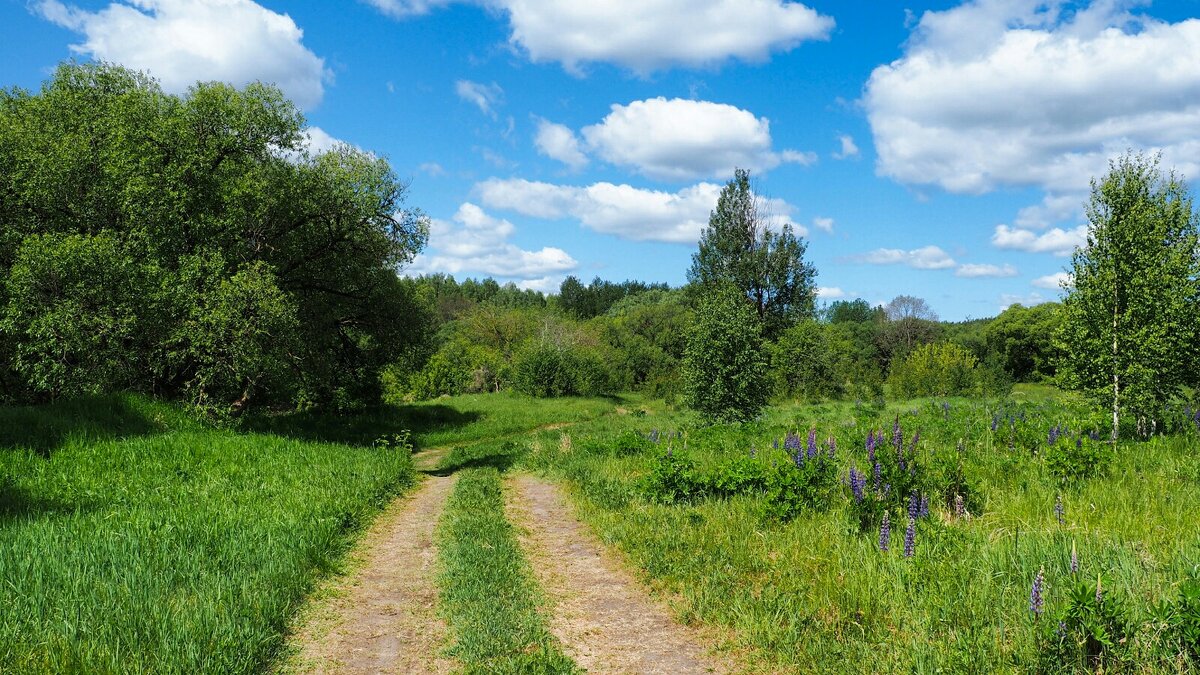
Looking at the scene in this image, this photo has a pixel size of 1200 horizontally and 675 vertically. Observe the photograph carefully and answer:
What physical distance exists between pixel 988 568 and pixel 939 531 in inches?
40.1

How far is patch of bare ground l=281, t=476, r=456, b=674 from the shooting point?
16.9 ft

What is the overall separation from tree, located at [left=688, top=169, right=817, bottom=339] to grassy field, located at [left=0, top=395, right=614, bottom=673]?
98.0ft

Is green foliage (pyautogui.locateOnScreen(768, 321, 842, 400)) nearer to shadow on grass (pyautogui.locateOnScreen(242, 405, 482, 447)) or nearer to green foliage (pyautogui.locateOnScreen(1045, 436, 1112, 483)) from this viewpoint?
shadow on grass (pyautogui.locateOnScreen(242, 405, 482, 447))

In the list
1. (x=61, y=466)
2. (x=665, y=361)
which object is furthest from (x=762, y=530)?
(x=665, y=361)

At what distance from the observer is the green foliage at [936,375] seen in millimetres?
44500

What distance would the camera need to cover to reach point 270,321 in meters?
16.7

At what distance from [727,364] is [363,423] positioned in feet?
45.9

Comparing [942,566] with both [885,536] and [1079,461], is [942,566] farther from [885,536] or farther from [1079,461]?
[1079,461]

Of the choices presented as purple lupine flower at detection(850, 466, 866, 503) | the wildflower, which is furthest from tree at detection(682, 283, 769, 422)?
the wildflower

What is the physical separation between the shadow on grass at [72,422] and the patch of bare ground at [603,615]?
961 centimetres

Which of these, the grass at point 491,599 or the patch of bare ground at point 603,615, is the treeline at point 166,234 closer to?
the grass at point 491,599

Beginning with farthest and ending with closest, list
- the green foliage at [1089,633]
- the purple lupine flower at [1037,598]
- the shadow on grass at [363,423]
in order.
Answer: the shadow on grass at [363,423] < the purple lupine flower at [1037,598] < the green foliage at [1089,633]

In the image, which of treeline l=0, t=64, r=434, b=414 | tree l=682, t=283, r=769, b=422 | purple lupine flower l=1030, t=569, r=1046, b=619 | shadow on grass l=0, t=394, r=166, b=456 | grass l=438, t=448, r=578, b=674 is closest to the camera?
purple lupine flower l=1030, t=569, r=1046, b=619

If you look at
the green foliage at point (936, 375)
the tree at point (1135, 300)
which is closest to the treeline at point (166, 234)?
the tree at point (1135, 300)
